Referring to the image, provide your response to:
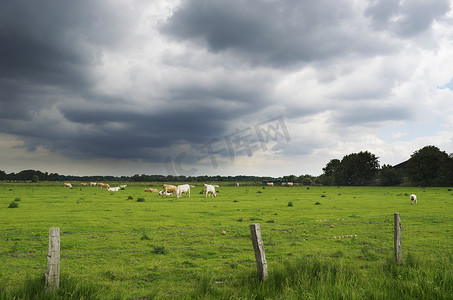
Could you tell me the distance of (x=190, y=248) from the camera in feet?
40.5

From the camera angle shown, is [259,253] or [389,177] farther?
[389,177]

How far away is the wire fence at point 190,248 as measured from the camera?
9.87m

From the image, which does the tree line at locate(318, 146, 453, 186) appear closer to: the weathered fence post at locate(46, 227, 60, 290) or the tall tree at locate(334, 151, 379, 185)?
the tall tree at locate(334, 151, 379, 185)

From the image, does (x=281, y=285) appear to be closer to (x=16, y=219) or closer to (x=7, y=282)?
(x=7, y=282)

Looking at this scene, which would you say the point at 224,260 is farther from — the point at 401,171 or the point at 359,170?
the point at 359,170

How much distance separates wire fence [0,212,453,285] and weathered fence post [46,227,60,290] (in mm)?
1266

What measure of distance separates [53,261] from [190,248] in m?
6.43

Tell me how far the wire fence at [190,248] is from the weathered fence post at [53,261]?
4.15 feet

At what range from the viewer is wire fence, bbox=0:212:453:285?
9.87 metres

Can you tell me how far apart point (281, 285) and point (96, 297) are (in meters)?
4.18

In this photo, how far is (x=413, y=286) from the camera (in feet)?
22.9

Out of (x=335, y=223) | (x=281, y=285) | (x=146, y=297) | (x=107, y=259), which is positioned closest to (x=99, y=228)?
(x=107, y=259)

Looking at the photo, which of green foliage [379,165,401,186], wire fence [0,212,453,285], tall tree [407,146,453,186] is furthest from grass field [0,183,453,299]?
green foliage [379,165,401,186]

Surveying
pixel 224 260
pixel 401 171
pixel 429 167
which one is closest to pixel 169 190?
pixel 224 260
